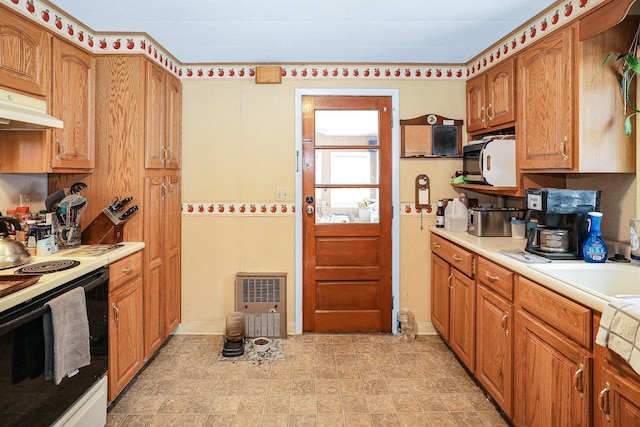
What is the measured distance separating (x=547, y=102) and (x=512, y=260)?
3.11 feet

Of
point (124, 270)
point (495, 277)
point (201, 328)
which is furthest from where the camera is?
point (201, 328)

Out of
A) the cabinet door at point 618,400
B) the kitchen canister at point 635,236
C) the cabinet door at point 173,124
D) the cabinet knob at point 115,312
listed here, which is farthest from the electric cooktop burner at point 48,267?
the kitchen canister at point 635,236

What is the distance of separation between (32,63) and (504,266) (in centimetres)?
271

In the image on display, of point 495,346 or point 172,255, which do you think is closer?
point 495,346

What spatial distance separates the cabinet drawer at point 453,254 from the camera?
256cm

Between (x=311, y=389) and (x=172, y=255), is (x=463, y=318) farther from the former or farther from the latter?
(x=172, y=255)

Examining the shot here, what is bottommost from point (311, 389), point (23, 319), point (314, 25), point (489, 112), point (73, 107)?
point (311, 389)

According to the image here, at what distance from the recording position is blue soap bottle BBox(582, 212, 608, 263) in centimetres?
192

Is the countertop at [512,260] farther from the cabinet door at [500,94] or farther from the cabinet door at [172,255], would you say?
the cabinet door at [172,255]

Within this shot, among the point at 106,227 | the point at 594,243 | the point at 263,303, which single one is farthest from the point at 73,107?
the point at 594,243

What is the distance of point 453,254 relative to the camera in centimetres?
283

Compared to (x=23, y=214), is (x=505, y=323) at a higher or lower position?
lower

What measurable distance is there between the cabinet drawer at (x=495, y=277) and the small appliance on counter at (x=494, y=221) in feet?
1.68

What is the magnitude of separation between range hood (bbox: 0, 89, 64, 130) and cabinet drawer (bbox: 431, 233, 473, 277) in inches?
98.2
